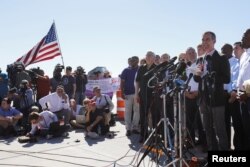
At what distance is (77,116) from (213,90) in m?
5.60

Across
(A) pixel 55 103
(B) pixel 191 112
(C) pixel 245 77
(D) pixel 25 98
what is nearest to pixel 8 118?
(D) pixel 25 98

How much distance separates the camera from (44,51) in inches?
509

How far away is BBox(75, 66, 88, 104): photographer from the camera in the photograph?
1231cm

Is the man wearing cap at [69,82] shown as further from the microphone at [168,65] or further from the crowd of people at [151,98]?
the microphone at [168,65]

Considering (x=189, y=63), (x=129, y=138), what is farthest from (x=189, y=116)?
(x=129, y=138)

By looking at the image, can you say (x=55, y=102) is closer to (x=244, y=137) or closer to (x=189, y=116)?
(x=189, y=116)

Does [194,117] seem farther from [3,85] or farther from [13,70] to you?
[13,70]

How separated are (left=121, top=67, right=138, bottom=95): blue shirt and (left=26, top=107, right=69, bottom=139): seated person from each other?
188 centimetres

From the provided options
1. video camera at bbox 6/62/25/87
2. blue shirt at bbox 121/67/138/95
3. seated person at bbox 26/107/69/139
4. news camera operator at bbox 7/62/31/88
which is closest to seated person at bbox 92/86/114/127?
blue shirt at bbox 121/67/138/95

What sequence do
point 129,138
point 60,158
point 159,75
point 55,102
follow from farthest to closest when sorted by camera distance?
point 55,102, point 129,138, point 60,158, point 159,75

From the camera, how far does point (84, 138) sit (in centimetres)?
834

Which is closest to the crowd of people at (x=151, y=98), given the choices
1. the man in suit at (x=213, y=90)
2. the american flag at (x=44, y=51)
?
the man in suit at (x=213, y=90)

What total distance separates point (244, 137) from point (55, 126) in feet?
15.1

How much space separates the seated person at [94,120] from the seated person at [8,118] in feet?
6.13
